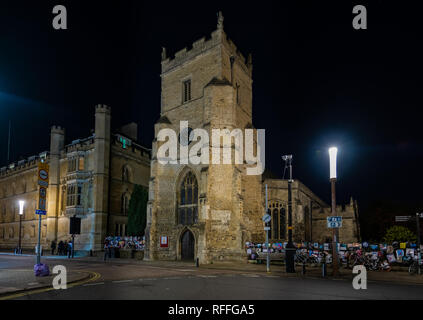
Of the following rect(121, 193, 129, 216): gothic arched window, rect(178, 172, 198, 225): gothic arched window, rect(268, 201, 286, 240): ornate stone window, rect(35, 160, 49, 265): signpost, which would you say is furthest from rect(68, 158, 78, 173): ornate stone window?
rect(35, 160, 49, 265): signpost

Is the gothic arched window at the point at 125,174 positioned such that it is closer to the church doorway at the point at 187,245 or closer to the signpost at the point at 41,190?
the church doorway at the point at 187,245

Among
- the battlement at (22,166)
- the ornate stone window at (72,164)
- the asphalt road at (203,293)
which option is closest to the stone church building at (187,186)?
the ornate stone window at (72,164)

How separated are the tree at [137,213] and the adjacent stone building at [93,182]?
8.40 ft

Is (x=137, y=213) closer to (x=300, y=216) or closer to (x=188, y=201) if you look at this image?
(x=188, y=201)

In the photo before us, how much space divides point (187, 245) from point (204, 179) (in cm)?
611

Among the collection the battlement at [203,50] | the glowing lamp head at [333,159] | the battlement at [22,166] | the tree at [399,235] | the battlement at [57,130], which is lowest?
the tree at [399,235]

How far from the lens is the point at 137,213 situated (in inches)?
1451

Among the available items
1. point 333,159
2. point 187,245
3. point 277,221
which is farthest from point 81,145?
point 333,159

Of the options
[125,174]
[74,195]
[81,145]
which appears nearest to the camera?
[74,195]

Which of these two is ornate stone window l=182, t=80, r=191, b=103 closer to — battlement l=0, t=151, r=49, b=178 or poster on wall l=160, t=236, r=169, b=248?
poster on wall l=160, t=236, r=169, b=248

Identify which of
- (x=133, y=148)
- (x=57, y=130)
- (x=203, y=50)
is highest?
(x=203, y=50)

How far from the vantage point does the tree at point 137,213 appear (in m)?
36.7

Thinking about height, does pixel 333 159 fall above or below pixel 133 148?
below
